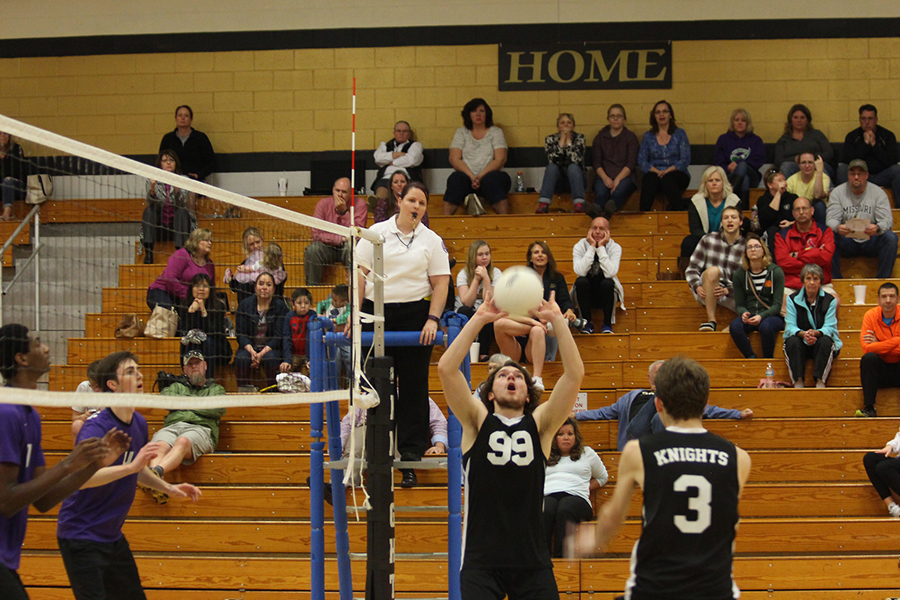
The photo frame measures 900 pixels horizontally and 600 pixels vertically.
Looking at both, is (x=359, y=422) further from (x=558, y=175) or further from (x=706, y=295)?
(x=558, y=175)

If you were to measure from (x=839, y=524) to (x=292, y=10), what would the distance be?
10730 millimetres

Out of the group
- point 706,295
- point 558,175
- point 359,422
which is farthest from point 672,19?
point 359,422

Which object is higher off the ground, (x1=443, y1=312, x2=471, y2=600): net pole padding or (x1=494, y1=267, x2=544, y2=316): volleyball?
(x1=494, y1=267, x2=544, y2=316): volleyball

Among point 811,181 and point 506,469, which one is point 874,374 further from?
point 506,469

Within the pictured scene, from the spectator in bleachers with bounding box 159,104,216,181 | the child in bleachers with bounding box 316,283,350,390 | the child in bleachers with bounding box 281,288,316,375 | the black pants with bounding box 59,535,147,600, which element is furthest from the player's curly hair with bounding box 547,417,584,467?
the spectator in bleachers with bounding box 159,104,216,181

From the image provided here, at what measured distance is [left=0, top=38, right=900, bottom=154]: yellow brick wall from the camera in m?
13.6

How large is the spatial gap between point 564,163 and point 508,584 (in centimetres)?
886

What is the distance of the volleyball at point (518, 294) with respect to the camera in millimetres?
4504

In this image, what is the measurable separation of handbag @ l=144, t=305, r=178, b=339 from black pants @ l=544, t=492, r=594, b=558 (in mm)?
4104

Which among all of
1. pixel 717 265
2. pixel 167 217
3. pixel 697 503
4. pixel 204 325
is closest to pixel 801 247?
pixel 717 265

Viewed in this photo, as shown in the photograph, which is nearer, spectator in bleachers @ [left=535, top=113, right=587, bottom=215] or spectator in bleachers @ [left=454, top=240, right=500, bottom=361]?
spectator in bleachers @ [left=454, top=240, right=500, bottom=361]

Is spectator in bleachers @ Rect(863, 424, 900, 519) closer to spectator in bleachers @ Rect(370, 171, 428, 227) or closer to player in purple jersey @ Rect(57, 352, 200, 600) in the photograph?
spectator in bleachers @ Rect(370, 171, 428, 227)

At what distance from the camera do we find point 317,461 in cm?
580

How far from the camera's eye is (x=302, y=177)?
13914 millimetres
